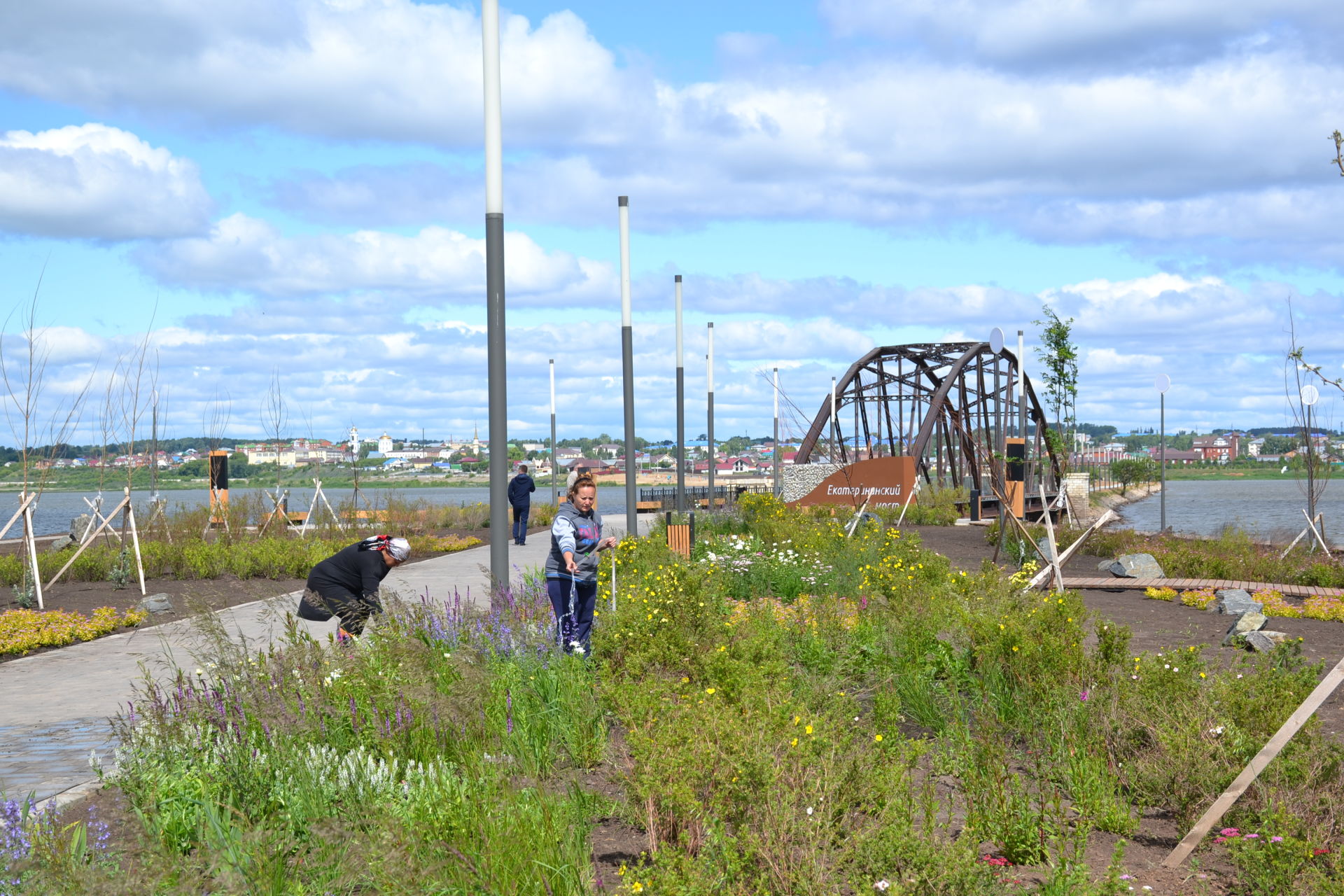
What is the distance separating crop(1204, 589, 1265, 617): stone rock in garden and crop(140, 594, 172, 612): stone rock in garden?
1221cm

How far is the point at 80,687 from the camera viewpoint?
872cm

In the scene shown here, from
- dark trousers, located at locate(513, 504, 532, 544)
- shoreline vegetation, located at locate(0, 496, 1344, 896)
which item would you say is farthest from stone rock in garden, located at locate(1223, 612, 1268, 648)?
dark trousers, located at locate(513, 504, 532, 544)

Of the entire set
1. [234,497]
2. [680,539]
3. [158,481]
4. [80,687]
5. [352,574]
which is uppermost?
[158,481]

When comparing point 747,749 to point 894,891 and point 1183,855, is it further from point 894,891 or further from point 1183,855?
point 1183,855

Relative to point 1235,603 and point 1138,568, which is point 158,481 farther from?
point 1235,603

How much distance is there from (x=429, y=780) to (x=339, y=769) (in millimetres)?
397

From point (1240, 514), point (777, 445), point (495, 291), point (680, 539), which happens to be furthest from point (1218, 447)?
point (495, 291)

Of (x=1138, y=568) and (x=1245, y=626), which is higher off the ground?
(x=1245, y=626)

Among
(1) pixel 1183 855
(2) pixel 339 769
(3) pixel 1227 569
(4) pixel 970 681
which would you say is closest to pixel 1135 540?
(3) pixel 1227 569

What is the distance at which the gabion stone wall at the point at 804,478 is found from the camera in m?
32.6

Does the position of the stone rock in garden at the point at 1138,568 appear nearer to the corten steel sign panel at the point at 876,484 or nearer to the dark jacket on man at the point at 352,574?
the dark jacket on man at the point at 352,574

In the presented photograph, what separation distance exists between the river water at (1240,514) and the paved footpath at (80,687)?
19005 mm

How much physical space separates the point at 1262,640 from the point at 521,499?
16.0 m

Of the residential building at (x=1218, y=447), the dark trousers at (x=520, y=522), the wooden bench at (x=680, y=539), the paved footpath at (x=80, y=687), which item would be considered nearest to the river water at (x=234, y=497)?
the dark trousers at (x=520, y=522)
